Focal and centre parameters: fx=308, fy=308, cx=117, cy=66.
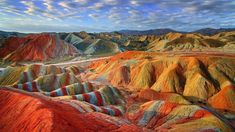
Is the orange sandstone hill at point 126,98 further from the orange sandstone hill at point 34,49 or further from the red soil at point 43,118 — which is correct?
the orange sandstone hill at point 34,49

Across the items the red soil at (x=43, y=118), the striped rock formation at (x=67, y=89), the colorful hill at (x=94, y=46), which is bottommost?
the colorful hill at (x=94, y=46)

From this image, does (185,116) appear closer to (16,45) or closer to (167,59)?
(167,59)

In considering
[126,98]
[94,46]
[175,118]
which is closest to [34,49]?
[94,46]

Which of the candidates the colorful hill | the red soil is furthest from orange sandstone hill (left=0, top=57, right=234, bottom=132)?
the colorful hill

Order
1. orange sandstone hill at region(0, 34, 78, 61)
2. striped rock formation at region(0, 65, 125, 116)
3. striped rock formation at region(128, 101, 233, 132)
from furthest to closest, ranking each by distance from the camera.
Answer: orange sandstone hill at region(0, 34, 78, 61), striped rock formation at region(0, 65, 125, 116), striped rock formation at region(128, 101, 233, 132)

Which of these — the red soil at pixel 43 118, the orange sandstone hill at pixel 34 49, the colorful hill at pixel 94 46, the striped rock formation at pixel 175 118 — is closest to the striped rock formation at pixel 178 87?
the striped rock formation at pixel 175 118

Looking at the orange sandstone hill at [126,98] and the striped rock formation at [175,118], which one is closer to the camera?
the orange sandstone hill at [126,98]

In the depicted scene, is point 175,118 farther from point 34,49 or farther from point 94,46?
point 94,46

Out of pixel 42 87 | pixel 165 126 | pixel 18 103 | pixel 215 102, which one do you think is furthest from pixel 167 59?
pixel 18 103

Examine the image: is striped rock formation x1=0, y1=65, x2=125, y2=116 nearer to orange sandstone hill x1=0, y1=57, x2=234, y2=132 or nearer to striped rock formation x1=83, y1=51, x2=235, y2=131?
orange sandstone hill x1=0, y1=57, x2=234, y2=132
